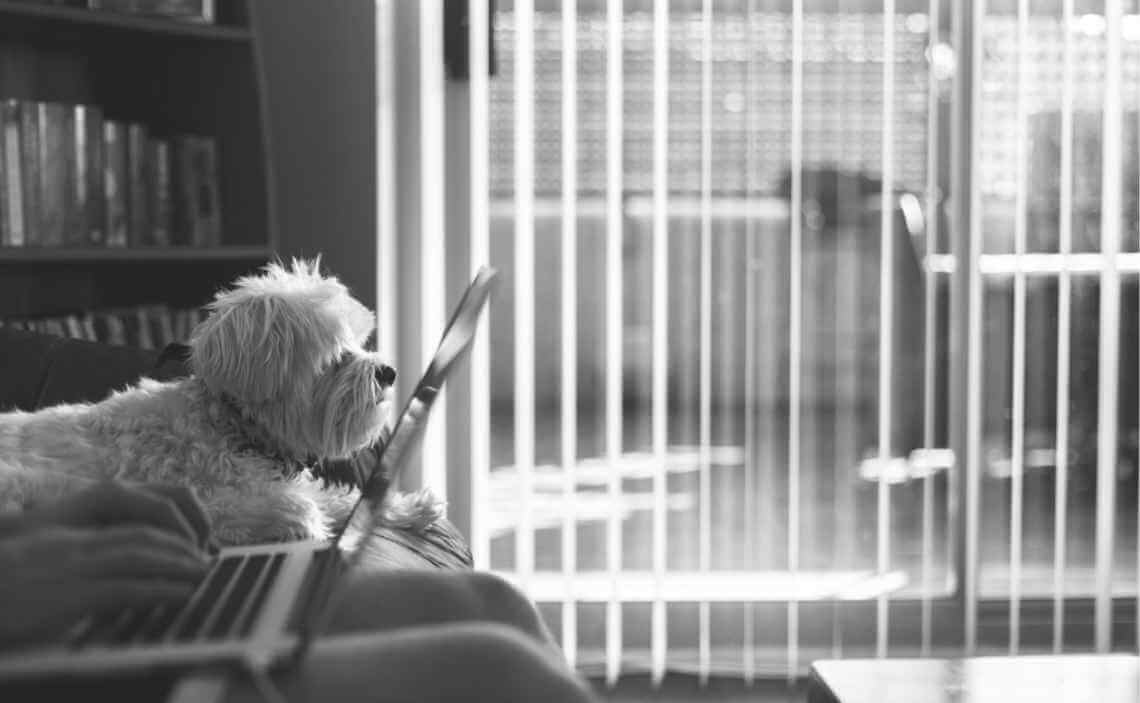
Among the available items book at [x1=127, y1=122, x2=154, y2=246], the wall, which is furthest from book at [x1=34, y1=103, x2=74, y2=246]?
the wall

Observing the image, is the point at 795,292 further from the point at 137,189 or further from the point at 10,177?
the point at 10,177

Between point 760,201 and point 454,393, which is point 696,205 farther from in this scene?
point 454,393

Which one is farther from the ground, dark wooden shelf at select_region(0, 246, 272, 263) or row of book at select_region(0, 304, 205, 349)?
dark wooden shelf at select_region(0, 246, 272, 263)

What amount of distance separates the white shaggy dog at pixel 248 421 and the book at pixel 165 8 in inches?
41.1

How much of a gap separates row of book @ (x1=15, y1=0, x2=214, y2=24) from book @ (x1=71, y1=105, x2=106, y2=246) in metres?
0.20

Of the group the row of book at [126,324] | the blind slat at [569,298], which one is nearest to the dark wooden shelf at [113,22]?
the row of book at [126,324]

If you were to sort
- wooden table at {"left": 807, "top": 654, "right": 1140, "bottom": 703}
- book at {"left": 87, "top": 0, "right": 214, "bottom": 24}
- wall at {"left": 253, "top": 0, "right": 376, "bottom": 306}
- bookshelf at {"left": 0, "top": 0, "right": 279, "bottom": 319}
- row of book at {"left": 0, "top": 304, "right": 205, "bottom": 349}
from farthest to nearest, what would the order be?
wall at {"left": 253, "top": 0, "right": 376, "bottom": 306}
bookshelf at {"left": 0, "top": 0, "right": 279, "bottom": 319}
book at {"left": 87, "top": 0, "right": 214, "bottom": 24}
row of book at {"left": 0, "top": 304, "right": 205, "bottom": 349}
wooden table at {"left": 807, "top": 654, "right": 1140, "bottom": 703}

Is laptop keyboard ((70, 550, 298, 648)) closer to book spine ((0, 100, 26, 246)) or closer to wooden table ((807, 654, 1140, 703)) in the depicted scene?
wooden table ((807, 654, 1140, 703))

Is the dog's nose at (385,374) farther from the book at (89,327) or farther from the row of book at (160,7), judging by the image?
the row of book at (160,7)

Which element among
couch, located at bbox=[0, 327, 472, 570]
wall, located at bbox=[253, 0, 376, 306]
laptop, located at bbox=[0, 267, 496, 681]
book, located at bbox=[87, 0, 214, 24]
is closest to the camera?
laptop, located at bbox=[0, 267, 496, 681]

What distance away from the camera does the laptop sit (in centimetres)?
99

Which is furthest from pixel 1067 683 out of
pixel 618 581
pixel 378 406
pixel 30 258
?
pixel 30 258

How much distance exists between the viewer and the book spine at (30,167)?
2.67 meters

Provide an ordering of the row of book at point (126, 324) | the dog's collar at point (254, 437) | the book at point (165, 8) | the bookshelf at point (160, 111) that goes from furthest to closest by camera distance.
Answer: the bookshelf at point (160, 111)
the book at point (165, 8)
the row of book at point (126, 324)
the dog's collar at point (254, 437)
